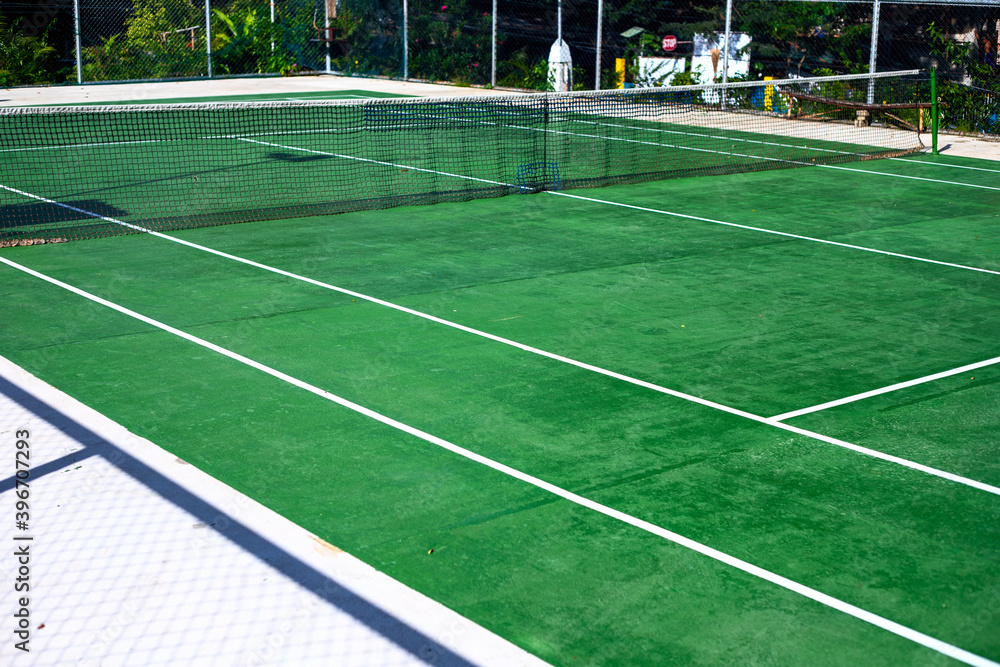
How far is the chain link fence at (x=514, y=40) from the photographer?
25453mm

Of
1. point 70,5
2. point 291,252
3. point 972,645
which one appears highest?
point 70,5

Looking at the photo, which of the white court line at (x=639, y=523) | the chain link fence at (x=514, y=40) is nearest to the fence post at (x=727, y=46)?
the chain link fence at (x=514, y=40)

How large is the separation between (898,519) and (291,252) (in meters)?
8.40

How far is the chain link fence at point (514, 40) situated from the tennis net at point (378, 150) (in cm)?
123

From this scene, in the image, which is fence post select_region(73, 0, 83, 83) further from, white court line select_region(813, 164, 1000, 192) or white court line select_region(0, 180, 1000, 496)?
white court line select_region(813, 164, 1000, 192)

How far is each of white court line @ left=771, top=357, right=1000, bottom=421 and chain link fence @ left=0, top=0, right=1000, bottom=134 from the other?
17.3 m

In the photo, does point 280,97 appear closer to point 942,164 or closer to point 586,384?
point 942,164

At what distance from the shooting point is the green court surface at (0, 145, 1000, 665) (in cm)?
545

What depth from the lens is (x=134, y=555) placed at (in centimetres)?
574

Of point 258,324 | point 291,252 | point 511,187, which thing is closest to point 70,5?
point 511,187

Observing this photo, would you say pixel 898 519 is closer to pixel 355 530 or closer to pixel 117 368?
pixel 355 530

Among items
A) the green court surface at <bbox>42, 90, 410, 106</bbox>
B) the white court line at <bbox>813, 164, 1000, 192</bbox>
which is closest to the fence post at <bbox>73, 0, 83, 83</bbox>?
the green court surface at <bbox>42, 90, 410, 106</bbox>

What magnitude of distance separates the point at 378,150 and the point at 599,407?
14.0 m

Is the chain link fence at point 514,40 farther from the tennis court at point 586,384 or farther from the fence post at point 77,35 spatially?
the tennis court at point 586,384
